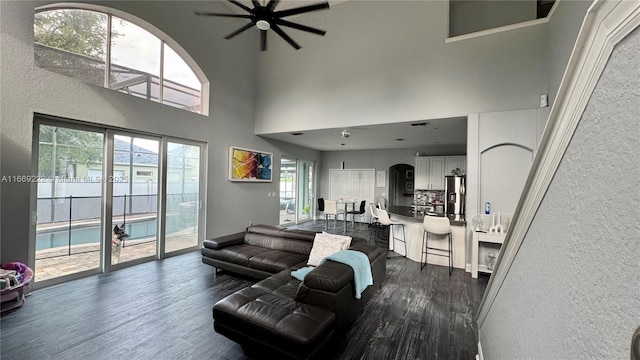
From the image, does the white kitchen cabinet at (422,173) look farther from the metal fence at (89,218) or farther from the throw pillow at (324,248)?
the metal fence at (89,218)

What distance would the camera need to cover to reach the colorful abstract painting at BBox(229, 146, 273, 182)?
20.6ft

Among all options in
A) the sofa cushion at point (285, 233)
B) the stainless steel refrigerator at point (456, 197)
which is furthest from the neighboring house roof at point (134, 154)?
the stainless steel refrigerator at point (456, 197)

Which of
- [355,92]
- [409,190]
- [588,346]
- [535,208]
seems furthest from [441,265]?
[409,190]

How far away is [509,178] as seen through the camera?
4.25 meters

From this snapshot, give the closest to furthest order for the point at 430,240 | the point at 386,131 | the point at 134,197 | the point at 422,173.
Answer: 1. the point at 134,197
2. the point at 430,240
3. the point at 386,131
4. the point at 422,173

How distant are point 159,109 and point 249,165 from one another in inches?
95.2

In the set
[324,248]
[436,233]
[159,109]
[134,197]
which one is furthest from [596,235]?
[159,109]

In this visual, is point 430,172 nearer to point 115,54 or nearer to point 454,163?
point 454,163

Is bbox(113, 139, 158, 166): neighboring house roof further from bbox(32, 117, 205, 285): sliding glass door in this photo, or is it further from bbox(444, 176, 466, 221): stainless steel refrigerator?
bbox(444, 176, 466, 221): stainless steel refrigerator

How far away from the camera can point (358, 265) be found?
105 inches

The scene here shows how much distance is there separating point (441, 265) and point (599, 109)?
4833 millimetres

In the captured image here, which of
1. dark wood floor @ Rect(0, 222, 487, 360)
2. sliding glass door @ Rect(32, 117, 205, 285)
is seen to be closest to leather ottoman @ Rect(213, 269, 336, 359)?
dark wood floor @ Rect(0, 222, 487, 360)

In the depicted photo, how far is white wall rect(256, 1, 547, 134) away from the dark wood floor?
3059mm

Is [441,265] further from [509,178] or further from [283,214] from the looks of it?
[283,214]
